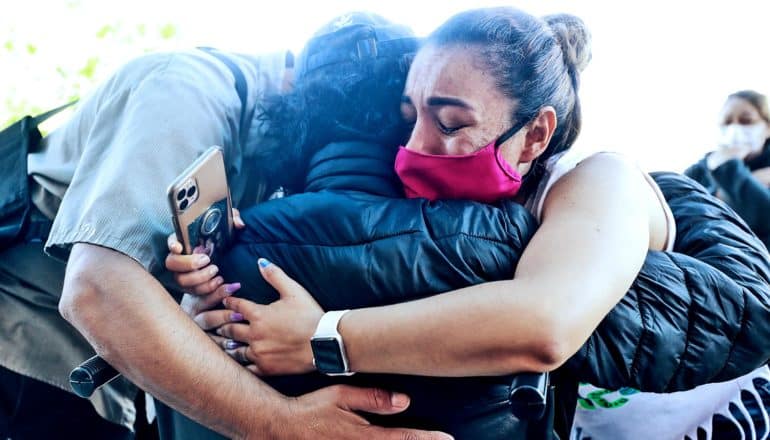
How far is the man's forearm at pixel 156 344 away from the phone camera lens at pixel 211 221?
6.1 inches

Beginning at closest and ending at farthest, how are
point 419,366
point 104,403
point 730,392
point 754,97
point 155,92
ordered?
point 419,366 → point 155,92 → point 730,392 → point 104,403 → point 754,97

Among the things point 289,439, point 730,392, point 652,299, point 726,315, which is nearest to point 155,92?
point 289,439

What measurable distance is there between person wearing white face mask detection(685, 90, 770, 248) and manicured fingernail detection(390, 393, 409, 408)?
2511 millimetres

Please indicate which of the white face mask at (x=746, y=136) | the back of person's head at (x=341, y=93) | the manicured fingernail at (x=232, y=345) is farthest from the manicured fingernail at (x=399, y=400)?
the white face mask at (x=746, y=136)

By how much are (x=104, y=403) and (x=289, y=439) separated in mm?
785

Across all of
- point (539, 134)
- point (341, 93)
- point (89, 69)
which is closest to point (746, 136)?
point (539, 134)

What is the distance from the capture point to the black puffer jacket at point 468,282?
121 centimetres

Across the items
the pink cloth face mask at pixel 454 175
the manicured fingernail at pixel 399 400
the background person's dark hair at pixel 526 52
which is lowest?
the manicured fingernail at pixel 399 400

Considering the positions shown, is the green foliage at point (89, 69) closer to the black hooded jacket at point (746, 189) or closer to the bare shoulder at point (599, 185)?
the black hooded jacket at point (746, 189)

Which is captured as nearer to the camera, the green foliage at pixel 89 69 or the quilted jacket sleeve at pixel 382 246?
the quilted jacket sleeve at pixel 382 246

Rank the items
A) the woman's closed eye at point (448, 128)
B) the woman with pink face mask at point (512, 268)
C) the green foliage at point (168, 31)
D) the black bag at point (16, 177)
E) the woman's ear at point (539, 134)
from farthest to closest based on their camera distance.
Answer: the green foliage at point (168, 31) → the black bag at point (16, 177) → the woman's ear at point (539, 134) → the woman's closed eye at point (448, 128) → the woman with pink face mask at point (512, 268)

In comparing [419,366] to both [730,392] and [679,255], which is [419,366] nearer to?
[679,255]

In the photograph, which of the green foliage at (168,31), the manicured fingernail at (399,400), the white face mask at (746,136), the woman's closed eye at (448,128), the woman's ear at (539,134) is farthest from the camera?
the green foliage at (168,31)

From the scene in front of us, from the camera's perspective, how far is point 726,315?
4.16ft
